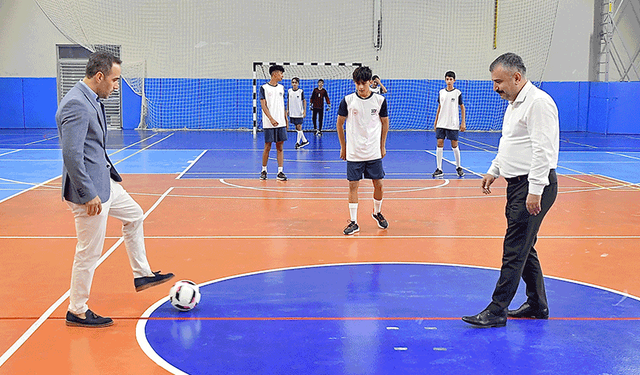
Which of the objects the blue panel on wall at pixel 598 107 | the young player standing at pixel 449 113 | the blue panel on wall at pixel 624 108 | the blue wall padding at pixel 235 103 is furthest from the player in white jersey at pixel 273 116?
the blue panel on wall at pixel 598 107

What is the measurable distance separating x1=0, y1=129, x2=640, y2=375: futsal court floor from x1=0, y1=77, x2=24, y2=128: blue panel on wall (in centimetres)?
1603

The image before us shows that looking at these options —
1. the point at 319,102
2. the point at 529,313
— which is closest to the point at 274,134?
the point at 529,313

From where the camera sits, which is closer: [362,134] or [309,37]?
[362,134]

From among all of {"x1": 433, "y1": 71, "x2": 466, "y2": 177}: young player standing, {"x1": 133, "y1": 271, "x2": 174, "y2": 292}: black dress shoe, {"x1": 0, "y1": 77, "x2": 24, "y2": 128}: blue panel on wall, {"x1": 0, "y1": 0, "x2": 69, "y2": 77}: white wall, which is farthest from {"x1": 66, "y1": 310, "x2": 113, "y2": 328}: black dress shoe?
{"x1": 0, "y1": 77, "x2": 24, "y2": 128}: blue panel on wall

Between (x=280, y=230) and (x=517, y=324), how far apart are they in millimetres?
4029

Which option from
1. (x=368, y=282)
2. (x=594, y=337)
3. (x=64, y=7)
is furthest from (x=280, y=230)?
(x=64, y=7)

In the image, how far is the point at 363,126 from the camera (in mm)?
8320

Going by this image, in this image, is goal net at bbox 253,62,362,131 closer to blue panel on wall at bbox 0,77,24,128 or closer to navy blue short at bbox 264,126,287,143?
blue panel on wall at bbox 0,77,24,128

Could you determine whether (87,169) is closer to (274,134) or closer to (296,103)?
(274,134)

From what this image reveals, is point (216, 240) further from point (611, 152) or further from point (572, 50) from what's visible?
point (572, 50)

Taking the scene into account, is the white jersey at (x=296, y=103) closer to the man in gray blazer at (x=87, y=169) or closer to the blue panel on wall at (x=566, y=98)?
the blue panel on wall at (x=566, y=98)

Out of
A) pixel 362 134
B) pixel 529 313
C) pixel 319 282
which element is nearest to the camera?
pixel 529 313

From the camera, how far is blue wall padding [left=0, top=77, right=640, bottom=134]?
89.0 feet

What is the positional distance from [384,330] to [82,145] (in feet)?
8.51
